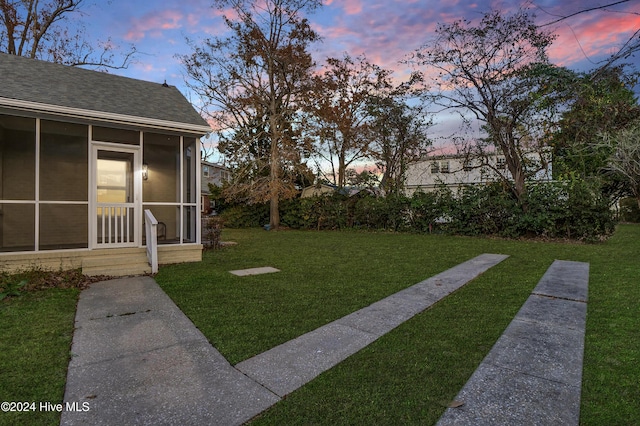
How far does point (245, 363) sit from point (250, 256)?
5967 millimetres

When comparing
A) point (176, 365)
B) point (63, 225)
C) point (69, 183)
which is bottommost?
point (176, 365)

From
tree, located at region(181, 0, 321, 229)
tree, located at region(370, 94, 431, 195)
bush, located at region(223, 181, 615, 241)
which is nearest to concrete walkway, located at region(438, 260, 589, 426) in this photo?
bush, located at region(223, 181, 615, 241)

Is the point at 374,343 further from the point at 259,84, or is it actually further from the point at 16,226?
the point at 259,84

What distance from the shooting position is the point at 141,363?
9.14 ft

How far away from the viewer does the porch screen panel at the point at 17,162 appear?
23.7 feet

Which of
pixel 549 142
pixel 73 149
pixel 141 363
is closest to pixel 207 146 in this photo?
pixel 73 149

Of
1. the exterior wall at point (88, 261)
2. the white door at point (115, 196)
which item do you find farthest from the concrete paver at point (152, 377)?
the white door at point (115, 196)

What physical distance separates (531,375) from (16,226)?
32.1 ft

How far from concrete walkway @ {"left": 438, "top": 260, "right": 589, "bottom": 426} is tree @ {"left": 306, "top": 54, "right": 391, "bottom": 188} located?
16286 millimetres

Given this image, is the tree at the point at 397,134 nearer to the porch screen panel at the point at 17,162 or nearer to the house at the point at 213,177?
the house at the point at 213,177

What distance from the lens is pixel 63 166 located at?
25.7 ft

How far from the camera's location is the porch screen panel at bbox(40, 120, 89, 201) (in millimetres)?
7578

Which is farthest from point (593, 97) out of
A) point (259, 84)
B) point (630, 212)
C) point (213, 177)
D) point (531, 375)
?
point (630, 212)

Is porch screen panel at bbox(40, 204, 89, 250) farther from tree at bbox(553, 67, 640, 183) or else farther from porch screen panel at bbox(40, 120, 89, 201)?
tree at bbox(553, 67, 640, 183)
